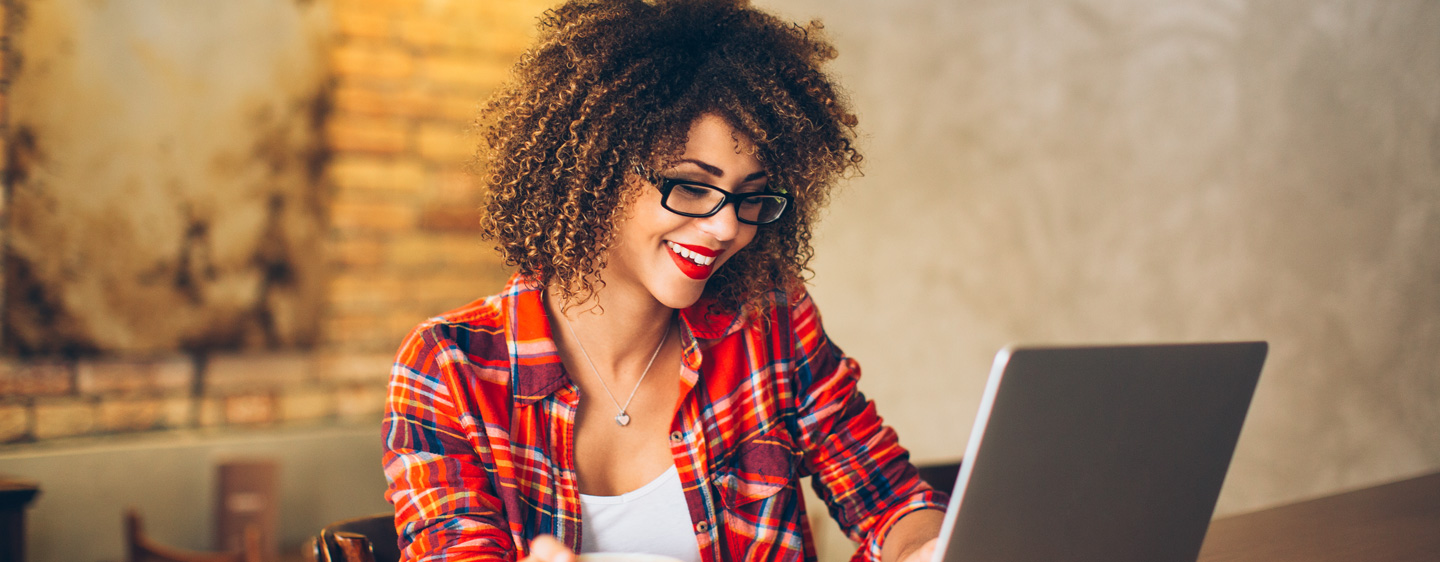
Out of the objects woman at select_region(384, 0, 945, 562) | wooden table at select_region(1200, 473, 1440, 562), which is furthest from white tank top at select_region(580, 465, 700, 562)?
wooden table at select_region(1200, 473, 1440, 562)

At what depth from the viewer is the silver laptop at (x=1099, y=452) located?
2.09 feet

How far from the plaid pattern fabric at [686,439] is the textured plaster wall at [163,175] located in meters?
1.70

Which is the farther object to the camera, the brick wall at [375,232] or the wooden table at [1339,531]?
the brick wall at [375,232]

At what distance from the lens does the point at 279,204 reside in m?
2.61

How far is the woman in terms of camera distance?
1072 mm

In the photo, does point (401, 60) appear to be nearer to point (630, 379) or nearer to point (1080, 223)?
point (630, 379)

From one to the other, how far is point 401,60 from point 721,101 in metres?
1.97

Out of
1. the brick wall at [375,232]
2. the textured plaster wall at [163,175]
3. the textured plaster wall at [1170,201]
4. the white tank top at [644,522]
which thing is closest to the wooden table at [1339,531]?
the white tank top at [644,522]

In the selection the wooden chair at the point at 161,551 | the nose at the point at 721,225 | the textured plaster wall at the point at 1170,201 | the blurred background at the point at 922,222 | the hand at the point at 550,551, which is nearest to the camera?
the hand at the point at 550,551

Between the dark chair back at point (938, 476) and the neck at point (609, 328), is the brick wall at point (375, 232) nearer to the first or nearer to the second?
the neck at point (609, 328)

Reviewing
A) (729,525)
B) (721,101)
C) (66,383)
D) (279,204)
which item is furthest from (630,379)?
(66,383)

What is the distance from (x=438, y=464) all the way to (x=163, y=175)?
1.91 metres

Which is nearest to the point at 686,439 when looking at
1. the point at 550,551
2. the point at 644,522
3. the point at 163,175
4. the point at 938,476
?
the point at 644,522

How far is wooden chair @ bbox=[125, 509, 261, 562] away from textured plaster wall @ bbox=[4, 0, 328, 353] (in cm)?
48
